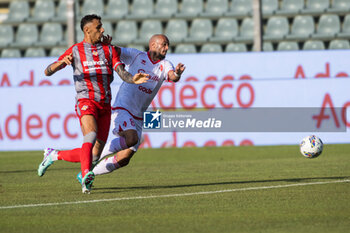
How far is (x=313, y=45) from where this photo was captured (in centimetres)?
1889

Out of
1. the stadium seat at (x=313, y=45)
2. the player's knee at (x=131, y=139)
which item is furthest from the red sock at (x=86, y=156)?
the stadium seat at (x=313, y=45)

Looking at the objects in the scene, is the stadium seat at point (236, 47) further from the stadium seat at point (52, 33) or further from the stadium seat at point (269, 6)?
the stadium seat at point (52, 33)

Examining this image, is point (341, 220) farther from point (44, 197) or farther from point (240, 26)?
point (240, 26)

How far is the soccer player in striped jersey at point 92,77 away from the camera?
7262 millimetres

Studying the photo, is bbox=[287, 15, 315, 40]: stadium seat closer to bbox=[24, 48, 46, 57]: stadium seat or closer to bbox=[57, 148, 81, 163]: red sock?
bbox=[24, 48, 46, 57]: stadium seat

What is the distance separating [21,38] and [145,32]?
3.66 m

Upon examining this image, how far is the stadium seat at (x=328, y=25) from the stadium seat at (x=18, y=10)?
8495 millimetres

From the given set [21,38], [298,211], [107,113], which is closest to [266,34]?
[21,38]

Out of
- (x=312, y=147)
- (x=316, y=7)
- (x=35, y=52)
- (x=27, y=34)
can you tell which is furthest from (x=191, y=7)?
(x=312, y=147)

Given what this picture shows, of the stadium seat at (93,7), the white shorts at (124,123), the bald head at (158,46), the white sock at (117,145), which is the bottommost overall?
the white sock at (117,145)

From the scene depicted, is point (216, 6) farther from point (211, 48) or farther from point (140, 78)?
point (140, 78)

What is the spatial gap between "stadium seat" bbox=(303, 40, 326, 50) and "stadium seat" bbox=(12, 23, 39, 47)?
758 centimetres

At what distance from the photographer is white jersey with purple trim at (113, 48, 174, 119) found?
8117 millimetres

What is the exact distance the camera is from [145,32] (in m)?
19.9
